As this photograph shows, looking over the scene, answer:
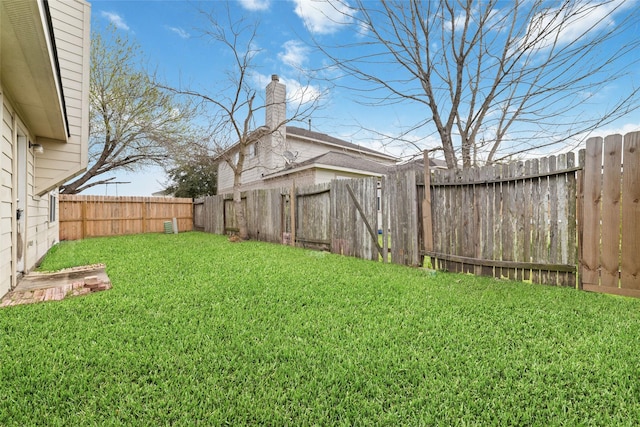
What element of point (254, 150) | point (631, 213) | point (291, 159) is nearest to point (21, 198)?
point (631, 213)

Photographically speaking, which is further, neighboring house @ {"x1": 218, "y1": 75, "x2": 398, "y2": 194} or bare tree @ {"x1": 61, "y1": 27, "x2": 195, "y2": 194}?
neighboring house @ {"x1": 218, "y1": 75, "x2": 398, "y2": 194}

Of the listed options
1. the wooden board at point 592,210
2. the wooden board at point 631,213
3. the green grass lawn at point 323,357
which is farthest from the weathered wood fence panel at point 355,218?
the wooden board at point 631,213

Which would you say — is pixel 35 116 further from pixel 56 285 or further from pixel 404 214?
pixel 404 214

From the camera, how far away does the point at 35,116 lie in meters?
4.27

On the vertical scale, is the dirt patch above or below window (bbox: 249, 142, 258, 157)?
below

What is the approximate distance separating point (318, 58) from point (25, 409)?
629 centimetres

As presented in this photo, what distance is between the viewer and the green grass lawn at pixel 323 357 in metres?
1.54

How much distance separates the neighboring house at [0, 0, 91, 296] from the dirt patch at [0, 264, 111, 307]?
17 cm

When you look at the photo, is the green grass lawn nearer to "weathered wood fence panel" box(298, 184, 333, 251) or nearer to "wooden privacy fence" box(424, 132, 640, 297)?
"wooden privacy fence" box(424, 132, 640, 297)

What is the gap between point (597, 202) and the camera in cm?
335

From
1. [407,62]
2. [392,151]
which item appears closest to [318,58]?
[407,62]

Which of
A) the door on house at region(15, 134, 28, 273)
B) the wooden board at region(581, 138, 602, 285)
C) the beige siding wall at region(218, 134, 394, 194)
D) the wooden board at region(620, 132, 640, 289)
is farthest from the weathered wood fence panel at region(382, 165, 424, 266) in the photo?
the beige siding wall at region(218, 134, 394, 194)

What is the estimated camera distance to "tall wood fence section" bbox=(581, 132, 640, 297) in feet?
10.4

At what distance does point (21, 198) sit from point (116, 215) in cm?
814
